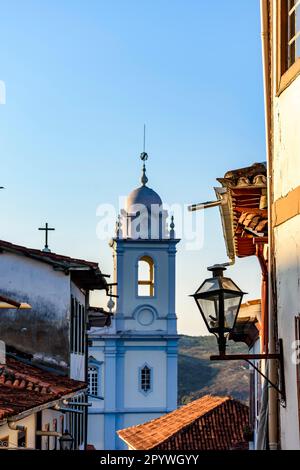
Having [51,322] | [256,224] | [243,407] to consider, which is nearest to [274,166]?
[256,224]

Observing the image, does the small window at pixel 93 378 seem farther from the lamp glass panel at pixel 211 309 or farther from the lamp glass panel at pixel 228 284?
the lamp glass panel at pixel 228 284

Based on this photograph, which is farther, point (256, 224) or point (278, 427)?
point (256, 224)

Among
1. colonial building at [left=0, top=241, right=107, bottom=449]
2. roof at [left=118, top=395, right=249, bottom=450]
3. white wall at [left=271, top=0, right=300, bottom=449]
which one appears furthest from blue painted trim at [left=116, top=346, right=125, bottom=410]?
white wall at [left=271, top=0, right=300, bottom=449]

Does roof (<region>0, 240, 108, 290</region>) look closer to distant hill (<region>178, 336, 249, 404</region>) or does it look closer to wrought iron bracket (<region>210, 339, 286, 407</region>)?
wrought iron bracket (<region>210, 339, 286, 407</region>)

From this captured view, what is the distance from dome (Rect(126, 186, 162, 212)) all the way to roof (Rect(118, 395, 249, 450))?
21.1 meters

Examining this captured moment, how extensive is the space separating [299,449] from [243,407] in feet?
81.2

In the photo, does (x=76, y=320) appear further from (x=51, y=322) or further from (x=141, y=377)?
(x=141, y=377)

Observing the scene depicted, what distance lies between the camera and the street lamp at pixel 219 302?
800cm

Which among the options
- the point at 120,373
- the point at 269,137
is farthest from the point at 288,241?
the point at 120,373

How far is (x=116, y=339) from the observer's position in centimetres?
5269

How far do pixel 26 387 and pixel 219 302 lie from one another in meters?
7.95

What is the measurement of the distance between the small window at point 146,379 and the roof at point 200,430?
1831 centimetres

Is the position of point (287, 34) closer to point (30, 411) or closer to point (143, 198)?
point (30, 411)

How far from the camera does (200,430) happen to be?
29.6 meters
